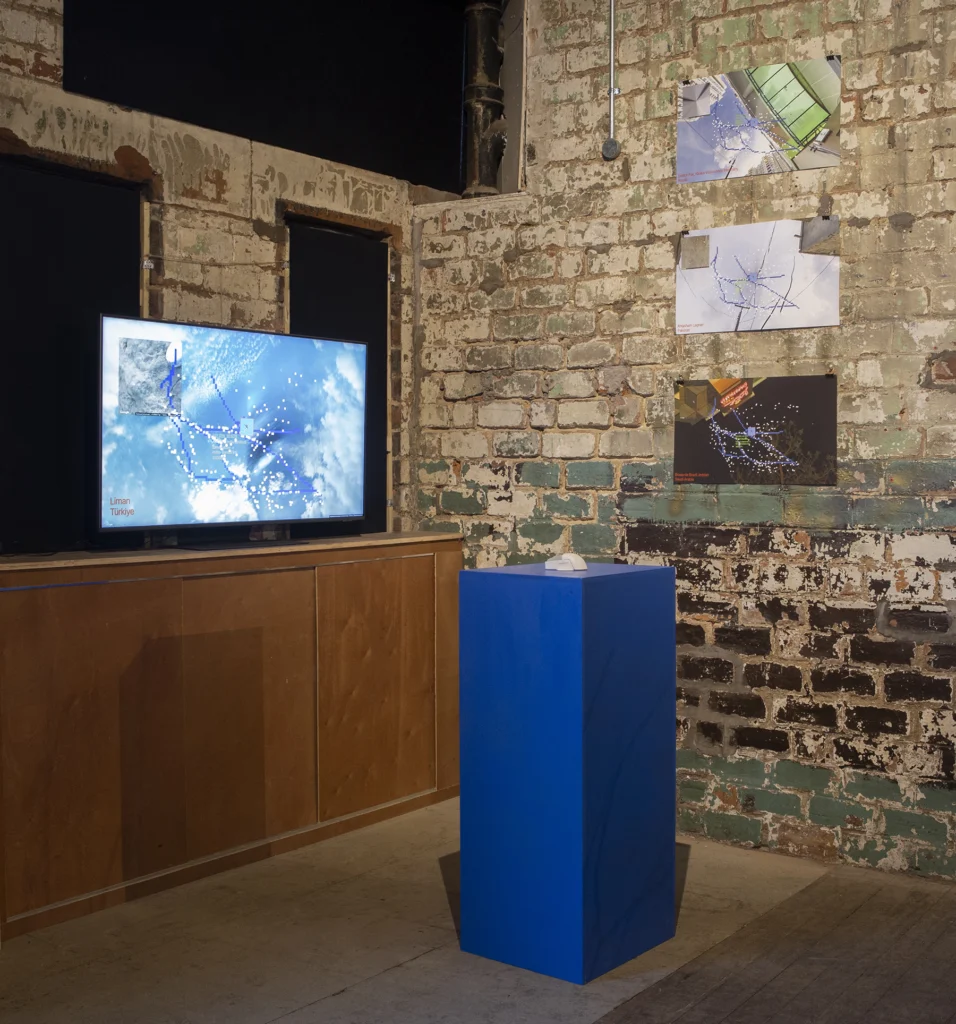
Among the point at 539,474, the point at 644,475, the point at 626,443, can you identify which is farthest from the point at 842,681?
the point at 539,474

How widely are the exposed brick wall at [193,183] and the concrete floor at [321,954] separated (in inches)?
75.2

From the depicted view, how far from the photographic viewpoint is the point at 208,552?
3855 millimetres

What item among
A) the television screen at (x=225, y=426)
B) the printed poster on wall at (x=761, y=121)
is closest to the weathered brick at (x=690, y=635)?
the television screen at (x=225, y=426)

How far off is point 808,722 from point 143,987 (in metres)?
2.28

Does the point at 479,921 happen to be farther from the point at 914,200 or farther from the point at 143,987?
the point at 914,200

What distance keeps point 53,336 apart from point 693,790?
2649 mm

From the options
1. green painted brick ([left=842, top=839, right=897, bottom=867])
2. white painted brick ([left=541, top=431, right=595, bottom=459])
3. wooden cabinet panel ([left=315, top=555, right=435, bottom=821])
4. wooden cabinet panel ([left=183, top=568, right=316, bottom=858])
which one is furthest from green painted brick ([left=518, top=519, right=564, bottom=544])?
green painted brick ([left=842, top=839, right=897, bottom=867])

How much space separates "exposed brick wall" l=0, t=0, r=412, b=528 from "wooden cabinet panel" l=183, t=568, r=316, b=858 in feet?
3.31

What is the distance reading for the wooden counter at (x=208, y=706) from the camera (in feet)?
11.1

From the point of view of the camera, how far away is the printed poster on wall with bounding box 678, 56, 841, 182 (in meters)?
4.09

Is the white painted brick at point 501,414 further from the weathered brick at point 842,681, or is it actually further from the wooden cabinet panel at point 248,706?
the weathered brick at point 842,681

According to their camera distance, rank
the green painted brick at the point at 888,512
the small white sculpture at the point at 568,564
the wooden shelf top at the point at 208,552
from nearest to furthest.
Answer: the small white sculpture at the point at 568,564, the wooden shelf top at the point at 208,552, the green painted brick at the point at 888,512

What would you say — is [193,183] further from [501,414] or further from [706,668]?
[706,668]

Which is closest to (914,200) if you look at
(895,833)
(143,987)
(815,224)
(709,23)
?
(815,224)
